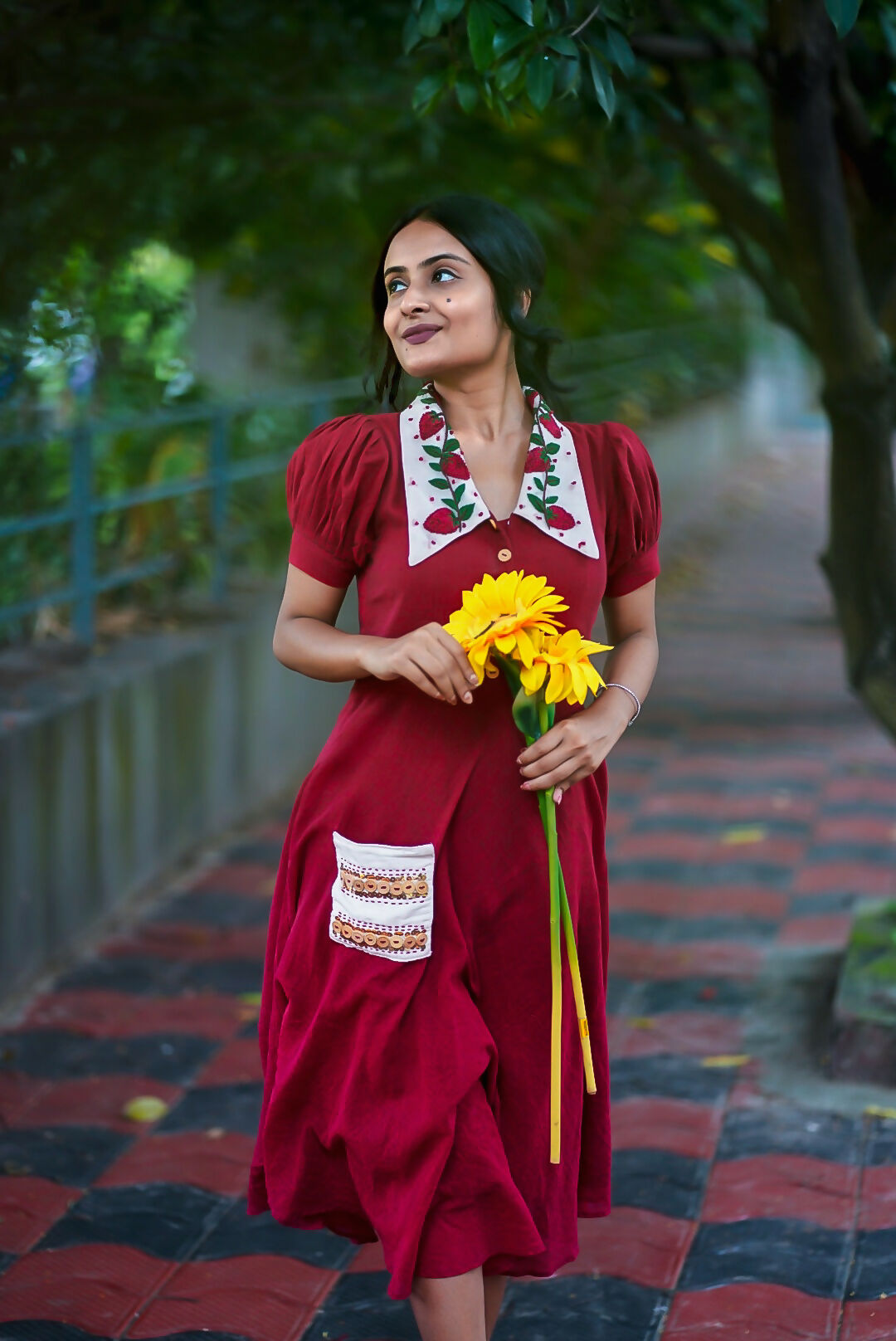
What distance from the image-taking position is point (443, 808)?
2.41 metres

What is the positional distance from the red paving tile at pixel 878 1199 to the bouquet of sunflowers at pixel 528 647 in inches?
49.8

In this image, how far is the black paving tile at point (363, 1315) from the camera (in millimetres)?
2854

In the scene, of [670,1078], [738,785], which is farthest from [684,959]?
[738,785]

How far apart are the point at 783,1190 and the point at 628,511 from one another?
5.09 feet

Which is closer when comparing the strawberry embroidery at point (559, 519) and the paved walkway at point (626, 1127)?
the strawberry embroidery at point (559, 519)

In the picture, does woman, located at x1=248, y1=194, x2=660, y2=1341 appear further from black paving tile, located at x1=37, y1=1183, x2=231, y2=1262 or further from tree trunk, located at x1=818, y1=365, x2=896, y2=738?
tree trunk, located at x1=818, y1=365, x2=896, y2=738

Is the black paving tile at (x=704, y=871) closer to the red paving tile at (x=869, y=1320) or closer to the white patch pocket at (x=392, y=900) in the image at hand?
the red paving tile at (x=869, y=1320)

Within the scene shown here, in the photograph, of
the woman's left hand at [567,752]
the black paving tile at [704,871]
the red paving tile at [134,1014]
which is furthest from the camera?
the black paving tile at [704,871]

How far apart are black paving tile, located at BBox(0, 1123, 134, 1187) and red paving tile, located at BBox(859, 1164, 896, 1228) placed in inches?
60.3

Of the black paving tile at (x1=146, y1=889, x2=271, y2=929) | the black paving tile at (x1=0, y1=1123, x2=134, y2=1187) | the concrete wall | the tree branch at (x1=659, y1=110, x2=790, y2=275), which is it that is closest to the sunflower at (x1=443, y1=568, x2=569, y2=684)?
the black paving tile at (x1=0, y1=1123, x2=134, y2=1187)

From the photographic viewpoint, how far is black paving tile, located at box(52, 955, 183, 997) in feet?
15.0

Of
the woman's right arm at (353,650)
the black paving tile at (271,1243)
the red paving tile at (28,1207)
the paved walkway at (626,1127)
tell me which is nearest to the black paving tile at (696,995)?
the paved walkway at (626,1127)

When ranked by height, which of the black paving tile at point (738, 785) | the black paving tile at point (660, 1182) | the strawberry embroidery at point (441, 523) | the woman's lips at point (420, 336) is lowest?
the black paving tile at point (660, 1182)

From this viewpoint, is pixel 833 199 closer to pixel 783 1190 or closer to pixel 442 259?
pixel 442 259
